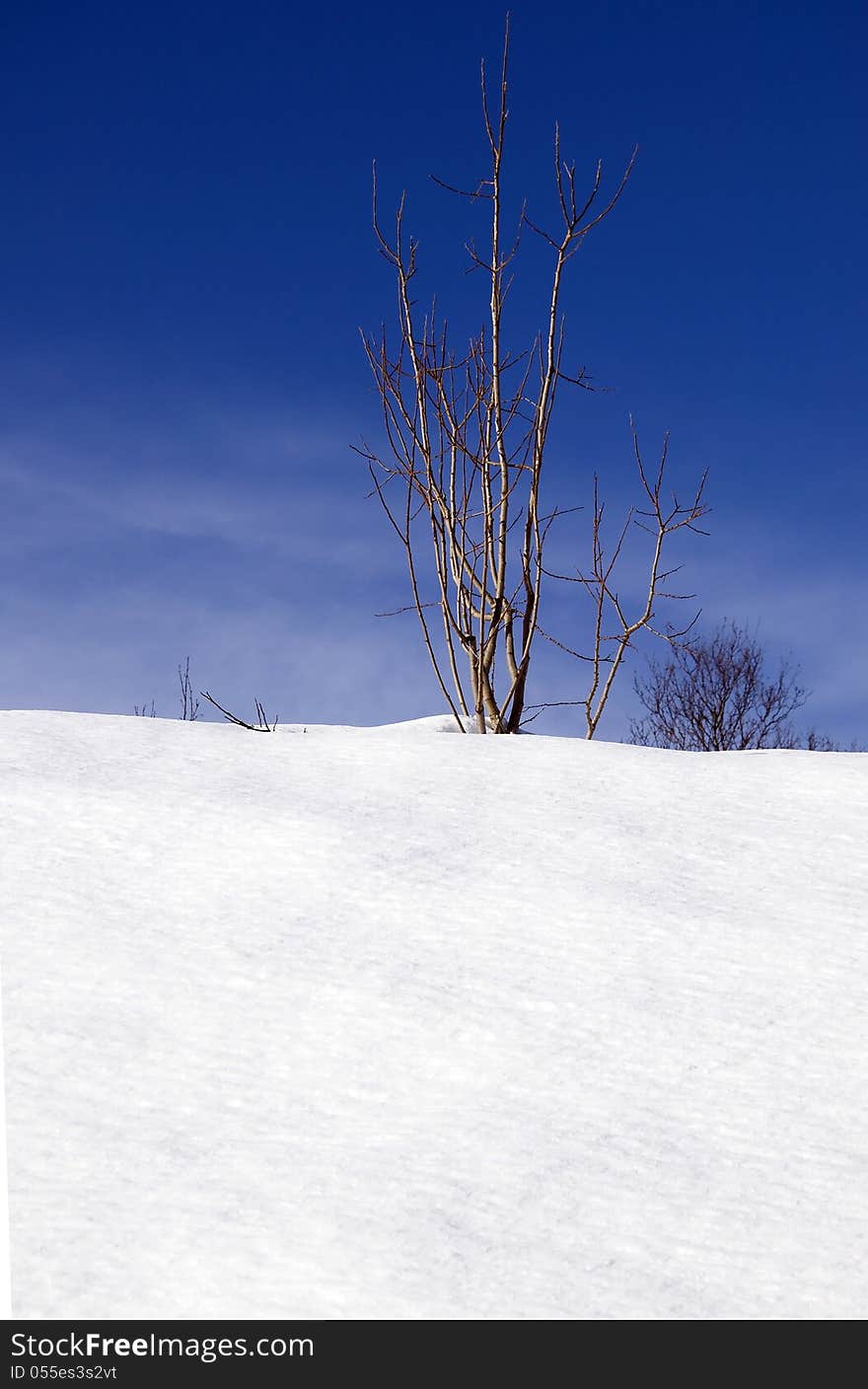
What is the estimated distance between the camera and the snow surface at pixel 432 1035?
39.9 inches

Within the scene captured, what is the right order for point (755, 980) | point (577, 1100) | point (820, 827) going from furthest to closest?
point (820, 827) → point (755, 980) → point (577, 1100)

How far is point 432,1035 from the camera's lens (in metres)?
1.38

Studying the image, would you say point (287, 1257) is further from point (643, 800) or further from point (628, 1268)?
point (643, 800)

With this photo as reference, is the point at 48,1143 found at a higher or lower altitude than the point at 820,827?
lower

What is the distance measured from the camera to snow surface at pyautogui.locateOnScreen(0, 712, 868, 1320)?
101 cm

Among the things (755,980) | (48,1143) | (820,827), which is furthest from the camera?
(820,827)

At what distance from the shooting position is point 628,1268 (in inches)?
40.2

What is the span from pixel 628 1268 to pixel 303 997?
0.56 metres

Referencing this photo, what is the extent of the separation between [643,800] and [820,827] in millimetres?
313

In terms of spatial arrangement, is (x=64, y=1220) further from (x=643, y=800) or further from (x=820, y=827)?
(x=820, y=827)
